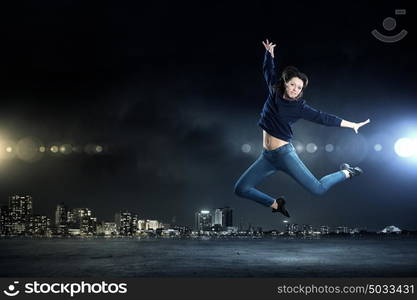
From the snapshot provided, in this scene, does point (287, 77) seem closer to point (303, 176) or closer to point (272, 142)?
point (272, 142)

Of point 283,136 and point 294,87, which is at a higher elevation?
point 294,87

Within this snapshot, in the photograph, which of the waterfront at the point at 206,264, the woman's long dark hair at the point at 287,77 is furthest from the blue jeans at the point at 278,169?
the waterfront at the point at 206,264

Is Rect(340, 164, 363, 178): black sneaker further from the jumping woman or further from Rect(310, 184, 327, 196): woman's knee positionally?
Rect(310, 184, 327, 196): woman's knee

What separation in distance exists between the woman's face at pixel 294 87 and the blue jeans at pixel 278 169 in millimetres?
892

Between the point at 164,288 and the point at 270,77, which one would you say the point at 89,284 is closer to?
the point at 164,288

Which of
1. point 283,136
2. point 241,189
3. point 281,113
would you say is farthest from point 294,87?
point 241,189

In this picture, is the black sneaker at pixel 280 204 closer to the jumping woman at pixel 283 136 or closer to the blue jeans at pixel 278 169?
the jumping woman at pixel 283 136

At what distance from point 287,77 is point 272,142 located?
3.79ft

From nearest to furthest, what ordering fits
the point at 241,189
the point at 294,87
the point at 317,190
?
the point at 317,190 → the point at 241,189 → the point at 294,87

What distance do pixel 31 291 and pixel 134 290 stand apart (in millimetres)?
1789

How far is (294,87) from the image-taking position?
340 inches

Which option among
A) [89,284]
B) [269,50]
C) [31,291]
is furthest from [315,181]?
[31,291]

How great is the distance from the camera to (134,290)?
27.7ft

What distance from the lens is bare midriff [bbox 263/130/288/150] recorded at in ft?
28.4
